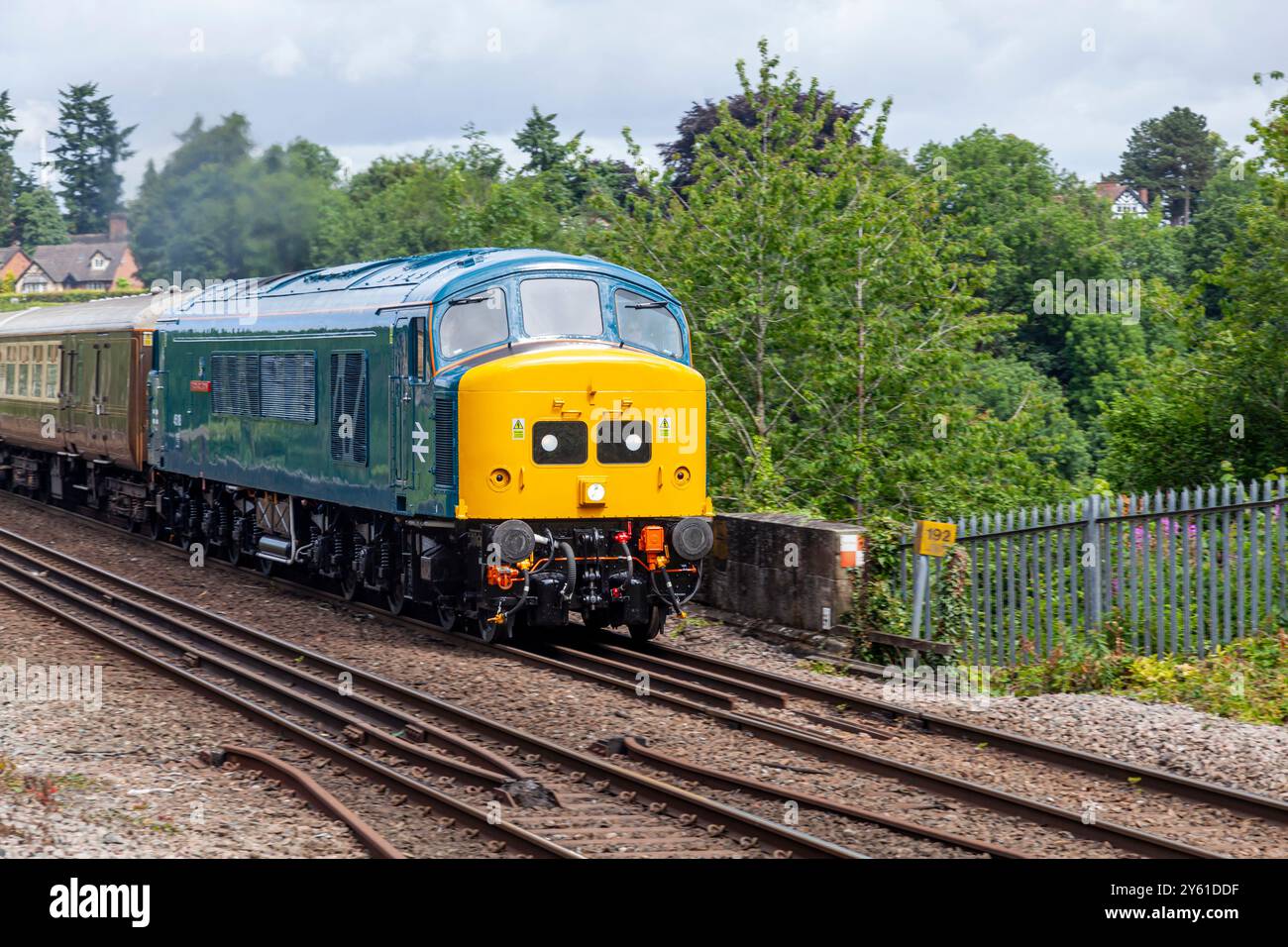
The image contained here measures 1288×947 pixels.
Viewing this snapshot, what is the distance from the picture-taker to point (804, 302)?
23281 millimetres

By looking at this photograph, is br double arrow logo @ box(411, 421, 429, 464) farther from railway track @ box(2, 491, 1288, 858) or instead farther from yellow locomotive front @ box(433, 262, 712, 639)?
railway track @ box(2, 491, 1288, 858)

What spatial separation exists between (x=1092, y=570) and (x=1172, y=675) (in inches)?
50.2

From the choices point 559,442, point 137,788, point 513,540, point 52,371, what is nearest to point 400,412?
point 559,442

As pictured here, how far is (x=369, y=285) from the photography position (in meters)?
16.8

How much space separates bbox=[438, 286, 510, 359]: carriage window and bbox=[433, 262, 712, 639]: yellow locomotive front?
11 mm

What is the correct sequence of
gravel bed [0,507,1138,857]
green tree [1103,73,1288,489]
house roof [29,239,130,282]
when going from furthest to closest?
house roof [29,239,130,282] → green tree [1103,73,1288,489] → gravel bed [0,507,1138,857]

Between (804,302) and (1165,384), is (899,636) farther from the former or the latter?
(804,302)

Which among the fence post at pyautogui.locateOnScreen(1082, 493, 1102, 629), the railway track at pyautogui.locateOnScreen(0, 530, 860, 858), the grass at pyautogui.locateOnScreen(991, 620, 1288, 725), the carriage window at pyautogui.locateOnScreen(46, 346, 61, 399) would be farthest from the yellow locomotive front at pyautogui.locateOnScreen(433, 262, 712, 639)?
the carriage window at pyautogui.locateOnScreen(46, 346, 61, 399)

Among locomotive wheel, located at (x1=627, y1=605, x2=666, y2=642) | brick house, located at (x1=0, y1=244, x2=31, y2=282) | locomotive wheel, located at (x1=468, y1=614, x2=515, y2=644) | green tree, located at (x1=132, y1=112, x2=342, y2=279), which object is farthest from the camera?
brick house, located at (x1=0, y1=244, x2=31, y2=282)

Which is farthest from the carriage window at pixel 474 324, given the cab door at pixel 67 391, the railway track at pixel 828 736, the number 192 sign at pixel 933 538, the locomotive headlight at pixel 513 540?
the cab door at pixel 67 391

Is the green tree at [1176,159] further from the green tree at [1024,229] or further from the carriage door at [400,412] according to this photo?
the carriage door at [400,412]

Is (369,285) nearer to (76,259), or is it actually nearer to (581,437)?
(581,437)

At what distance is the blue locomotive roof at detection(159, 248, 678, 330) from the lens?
1495 cm
